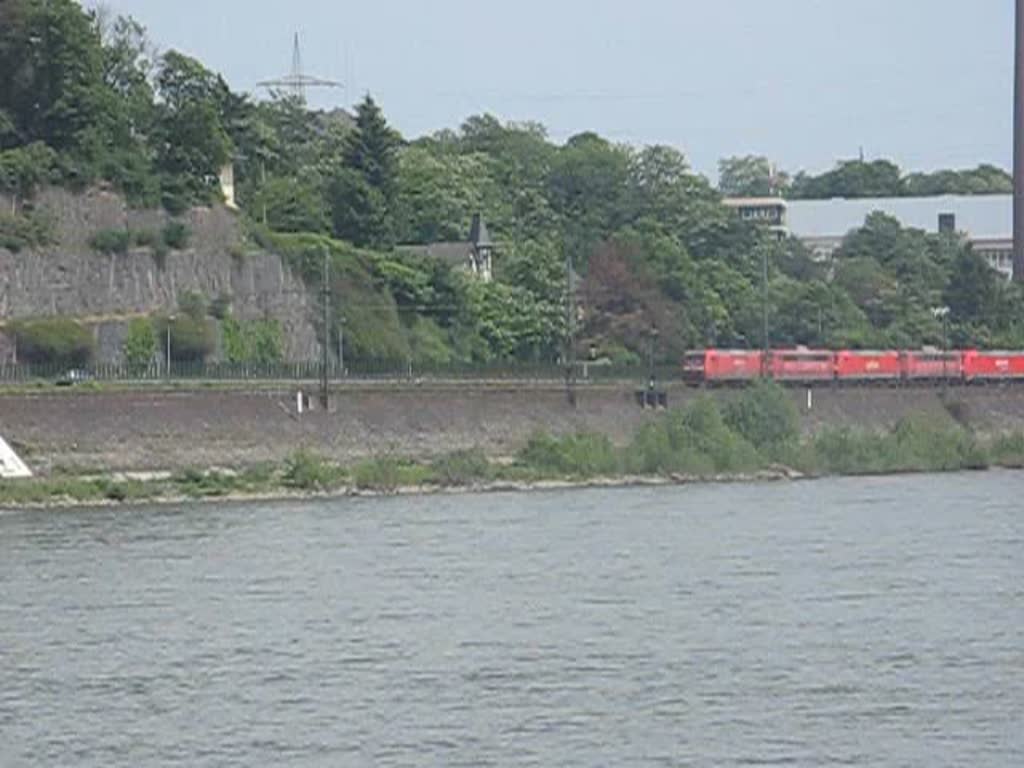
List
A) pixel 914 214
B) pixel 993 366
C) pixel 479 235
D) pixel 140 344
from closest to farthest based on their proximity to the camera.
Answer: pixel 140 344 < pixel 993 366 < pixel 479 235 < pixel 914 214

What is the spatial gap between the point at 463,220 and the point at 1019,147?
87.5 feet

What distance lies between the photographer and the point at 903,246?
14788 centimetres

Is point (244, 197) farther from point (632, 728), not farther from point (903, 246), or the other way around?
point (632, 728)

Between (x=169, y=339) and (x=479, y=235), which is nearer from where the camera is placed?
(x=169, y=339)

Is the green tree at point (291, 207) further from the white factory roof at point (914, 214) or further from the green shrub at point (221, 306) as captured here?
the white factory roof at point (914, 214)

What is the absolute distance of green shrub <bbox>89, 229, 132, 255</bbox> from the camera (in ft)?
287

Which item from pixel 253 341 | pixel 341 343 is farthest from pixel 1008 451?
pixel 253 341

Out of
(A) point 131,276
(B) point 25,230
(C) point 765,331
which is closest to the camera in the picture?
(B) point 25,230

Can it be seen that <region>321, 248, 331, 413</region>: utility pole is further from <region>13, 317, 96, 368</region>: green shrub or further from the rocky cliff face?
<region>13, 317, 96, 368</region>: green shrub

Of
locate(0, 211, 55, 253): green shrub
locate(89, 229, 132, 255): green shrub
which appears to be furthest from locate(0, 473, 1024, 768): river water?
locate(89, 229, 132, 255): green shrub

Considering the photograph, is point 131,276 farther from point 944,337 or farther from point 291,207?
point 944,337

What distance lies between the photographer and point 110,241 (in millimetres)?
87750

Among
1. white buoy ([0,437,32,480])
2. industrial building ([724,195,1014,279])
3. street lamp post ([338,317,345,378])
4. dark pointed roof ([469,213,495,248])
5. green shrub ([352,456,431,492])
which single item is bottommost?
green shrub ([352,456,431,492])

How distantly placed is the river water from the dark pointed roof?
209 feet
